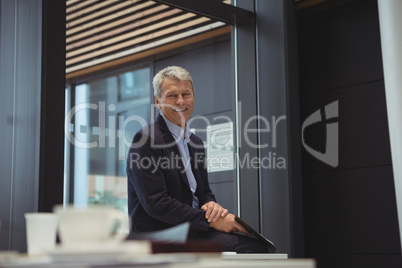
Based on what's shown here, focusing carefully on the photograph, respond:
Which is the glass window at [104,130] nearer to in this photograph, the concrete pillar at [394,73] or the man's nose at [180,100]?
the man's nose at [180,100]

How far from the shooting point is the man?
3.04 m

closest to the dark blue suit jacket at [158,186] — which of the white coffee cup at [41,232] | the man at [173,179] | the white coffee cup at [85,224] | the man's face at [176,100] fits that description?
the man at [173,179]

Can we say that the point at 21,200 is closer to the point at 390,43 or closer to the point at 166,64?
the point at 166,64

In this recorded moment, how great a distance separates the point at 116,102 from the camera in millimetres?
4023

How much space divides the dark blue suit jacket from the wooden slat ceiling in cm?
76

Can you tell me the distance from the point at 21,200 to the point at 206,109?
5.77ft

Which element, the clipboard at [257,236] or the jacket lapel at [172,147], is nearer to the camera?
the clipboard at [257,236]

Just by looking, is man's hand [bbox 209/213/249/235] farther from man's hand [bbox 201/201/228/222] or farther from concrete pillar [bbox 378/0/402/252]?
concrete pillar [bbox 378/0/402/252]

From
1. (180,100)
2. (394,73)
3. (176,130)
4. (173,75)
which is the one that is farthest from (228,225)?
(394,73)

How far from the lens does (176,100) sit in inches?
138

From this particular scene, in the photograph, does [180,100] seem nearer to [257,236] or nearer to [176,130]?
[176,130]

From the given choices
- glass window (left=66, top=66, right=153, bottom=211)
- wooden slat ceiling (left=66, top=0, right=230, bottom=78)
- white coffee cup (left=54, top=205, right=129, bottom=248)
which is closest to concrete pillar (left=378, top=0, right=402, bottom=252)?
wooden slat ceiling (left=66, top=0, right=230, bottom=78)

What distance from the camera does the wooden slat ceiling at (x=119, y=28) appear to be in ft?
12.3

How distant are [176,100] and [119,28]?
89 centimetres
